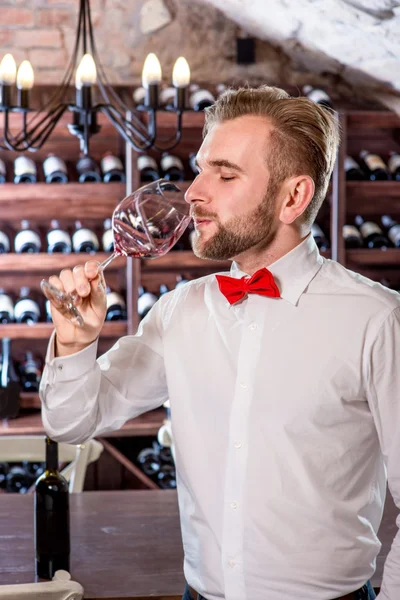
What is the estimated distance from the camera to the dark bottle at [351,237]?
4289mm

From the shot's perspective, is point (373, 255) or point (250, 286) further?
point (373, 255)

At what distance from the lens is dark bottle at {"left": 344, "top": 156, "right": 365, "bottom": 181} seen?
433 cm

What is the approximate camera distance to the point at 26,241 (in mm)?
4125

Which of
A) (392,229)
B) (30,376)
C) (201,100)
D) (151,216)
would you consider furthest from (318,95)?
(151,216)

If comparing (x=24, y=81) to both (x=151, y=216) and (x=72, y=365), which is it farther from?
(x=72, y=365)

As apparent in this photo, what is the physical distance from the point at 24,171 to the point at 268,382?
9.89 feet

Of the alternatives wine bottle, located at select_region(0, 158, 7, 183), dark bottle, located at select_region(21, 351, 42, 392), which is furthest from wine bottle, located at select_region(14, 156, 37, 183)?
dark bottle, located at select_region(21, 351, 42, 392)

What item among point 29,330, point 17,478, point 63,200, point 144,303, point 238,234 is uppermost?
point 238,234

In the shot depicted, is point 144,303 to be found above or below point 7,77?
below

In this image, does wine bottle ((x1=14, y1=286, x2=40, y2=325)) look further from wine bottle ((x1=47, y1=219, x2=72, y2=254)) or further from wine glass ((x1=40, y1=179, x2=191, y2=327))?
wine glass ((x1=40, y1=179, x2=191, y2=327))

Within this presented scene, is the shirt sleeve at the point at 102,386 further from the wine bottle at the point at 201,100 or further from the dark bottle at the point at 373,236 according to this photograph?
the dark bottle at the point at 373,236

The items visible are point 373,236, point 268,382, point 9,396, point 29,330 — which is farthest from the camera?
point 373,236

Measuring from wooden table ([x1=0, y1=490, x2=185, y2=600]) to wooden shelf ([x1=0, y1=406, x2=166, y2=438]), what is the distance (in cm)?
157

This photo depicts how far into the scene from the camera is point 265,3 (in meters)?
3.72
